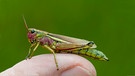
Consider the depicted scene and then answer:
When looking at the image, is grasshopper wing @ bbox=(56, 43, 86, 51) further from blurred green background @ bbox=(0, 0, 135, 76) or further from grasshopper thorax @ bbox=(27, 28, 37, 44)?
blurred green background @ bbox=(0, 0, 135, 76)

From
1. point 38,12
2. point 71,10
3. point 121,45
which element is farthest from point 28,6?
point 121,45

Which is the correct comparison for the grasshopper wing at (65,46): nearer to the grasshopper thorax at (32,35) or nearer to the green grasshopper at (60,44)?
the green grasshopper at (60,44)

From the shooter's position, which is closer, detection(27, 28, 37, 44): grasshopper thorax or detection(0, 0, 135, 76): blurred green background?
detection(27, 28, 37, 44): grasshopper thorax

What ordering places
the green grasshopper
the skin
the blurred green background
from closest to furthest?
the skin → the green grasshopper → the blurred green background

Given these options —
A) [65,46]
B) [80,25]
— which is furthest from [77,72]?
[80,25]

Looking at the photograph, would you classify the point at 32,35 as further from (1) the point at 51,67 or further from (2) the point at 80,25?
(2) the point at 80,25

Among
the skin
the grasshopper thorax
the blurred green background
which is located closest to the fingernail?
the skin

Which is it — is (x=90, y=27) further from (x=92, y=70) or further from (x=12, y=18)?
(x=92, y=70)
